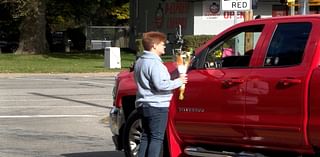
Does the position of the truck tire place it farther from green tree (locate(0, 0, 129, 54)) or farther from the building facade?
green tree (locate(0, 0, 129, 54))

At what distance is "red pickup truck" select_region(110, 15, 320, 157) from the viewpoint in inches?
268

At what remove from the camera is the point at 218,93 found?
24.6ft

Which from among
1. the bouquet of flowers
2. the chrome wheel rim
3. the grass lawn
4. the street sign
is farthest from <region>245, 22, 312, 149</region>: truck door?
the grass lawn

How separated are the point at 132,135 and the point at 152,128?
4.46 feet

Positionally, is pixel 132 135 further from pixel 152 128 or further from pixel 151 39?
pixel 151 39

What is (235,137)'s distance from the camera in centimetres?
741

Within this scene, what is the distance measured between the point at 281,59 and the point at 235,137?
987 mm

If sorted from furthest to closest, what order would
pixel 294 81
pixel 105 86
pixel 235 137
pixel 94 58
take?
pixel 94 58
pixel 105 86
pixel 235 137
pixel 294 81

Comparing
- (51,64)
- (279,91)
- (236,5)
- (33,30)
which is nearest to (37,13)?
(33,30)

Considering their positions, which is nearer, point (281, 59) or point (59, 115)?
point (281, 59)

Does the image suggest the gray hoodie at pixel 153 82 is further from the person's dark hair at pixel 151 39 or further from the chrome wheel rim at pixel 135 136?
the chrome wheel rim at pixel 135 136

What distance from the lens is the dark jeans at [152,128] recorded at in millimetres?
7191

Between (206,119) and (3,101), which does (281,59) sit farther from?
(3,101)

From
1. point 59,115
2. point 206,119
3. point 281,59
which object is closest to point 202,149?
point 206,119
